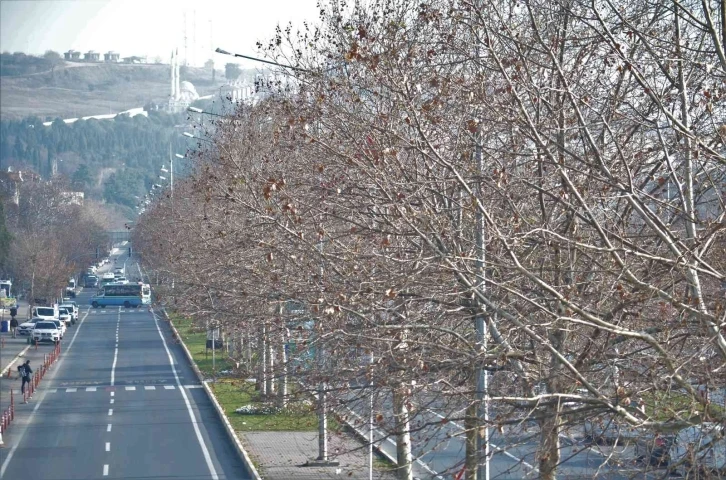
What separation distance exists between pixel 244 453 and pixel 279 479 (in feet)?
9.83

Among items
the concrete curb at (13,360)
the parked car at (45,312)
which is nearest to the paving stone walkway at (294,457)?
the concrete curb at (13,360)

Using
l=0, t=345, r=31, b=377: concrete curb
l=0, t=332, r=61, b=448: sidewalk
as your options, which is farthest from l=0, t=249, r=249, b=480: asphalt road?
l=0, t=345, r=31, b=377: concrete curb

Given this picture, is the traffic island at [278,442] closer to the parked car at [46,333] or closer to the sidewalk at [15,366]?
the sidewalk at [15,366]

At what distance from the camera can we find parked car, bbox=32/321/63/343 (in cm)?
5206

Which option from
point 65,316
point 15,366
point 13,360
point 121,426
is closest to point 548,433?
point 121,426

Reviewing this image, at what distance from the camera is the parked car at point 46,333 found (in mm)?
52062

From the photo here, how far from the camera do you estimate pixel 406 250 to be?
10.5 meters

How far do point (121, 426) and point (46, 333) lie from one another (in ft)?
85.6

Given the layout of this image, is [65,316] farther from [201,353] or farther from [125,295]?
[201,353]

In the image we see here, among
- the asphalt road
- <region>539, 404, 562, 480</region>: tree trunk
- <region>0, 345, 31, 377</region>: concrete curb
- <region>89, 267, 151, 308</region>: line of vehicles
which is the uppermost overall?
<region>539, 404, 562, 480</region>: tree trunk

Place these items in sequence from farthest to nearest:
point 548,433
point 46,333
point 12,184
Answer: point 12,184 < point 46,333 < point 548,433

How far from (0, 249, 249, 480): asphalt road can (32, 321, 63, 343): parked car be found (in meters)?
3.33

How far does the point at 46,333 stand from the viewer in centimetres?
5241

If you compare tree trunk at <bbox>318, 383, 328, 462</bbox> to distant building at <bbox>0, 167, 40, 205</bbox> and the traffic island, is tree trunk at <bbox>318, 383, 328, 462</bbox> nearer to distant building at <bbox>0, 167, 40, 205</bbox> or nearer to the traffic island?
the traffic island
